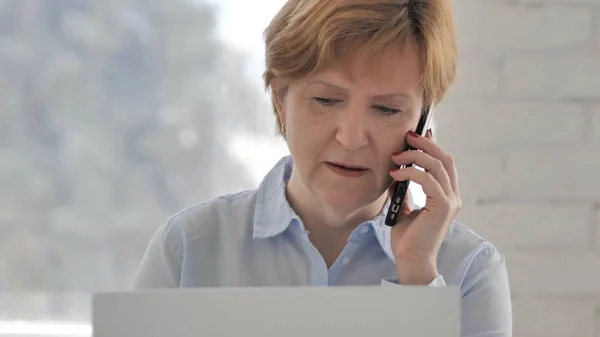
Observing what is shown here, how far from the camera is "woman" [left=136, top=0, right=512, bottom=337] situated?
1.18m

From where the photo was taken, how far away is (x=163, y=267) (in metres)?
1.31

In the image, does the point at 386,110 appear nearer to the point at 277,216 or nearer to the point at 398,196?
the point at 398,196

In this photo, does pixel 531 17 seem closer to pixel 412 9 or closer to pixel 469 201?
pixel 469 201

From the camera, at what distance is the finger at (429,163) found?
4.03 feet

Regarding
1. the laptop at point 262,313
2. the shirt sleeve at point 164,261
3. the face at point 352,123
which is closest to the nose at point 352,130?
the face at point 352,123

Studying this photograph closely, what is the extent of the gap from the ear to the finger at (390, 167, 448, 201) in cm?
20

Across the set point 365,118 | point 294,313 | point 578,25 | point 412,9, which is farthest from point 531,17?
point 294,313

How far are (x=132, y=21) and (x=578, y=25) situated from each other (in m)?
0.96

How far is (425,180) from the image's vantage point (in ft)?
4.05

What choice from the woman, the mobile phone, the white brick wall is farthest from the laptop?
the white brick wall

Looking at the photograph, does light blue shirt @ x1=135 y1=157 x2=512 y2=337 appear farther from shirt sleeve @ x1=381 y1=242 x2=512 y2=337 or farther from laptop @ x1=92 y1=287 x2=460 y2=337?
laptop @ x1=92 y1=287 x2=460 y2=337

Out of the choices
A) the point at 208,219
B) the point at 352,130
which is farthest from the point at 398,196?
the point at 208,219

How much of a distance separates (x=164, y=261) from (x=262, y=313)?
0.66m

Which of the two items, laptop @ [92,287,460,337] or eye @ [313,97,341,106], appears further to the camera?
eye @ [313,97,341,106]
